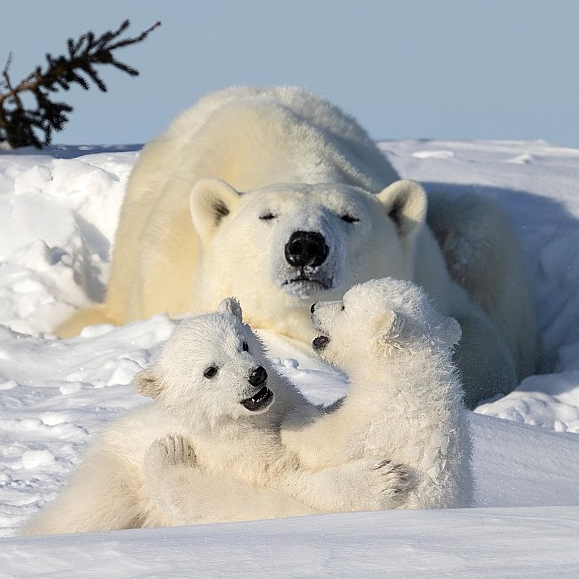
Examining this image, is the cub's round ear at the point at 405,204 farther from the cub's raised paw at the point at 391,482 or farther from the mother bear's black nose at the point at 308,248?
the cub's raised paw at the point at 391,482

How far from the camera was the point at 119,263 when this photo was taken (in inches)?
322

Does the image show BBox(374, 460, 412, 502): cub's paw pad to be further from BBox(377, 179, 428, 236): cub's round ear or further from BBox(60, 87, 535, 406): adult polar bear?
BBox(377, 179, 428, 236): cub's round ear

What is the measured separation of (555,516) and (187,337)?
4.20ft

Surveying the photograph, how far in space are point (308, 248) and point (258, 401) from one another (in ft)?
8.08

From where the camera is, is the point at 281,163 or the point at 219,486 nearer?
the point at 219,486

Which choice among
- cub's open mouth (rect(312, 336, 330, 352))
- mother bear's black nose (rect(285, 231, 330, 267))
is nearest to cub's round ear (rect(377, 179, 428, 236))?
mother bear's black nose (rect(285, 231, 330, 267))

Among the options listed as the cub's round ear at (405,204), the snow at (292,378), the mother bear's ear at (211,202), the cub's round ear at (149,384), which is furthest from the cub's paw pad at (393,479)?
the cub's round ear at (405,204)

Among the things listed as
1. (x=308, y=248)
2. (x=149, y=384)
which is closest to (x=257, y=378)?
(x=149, y=384)

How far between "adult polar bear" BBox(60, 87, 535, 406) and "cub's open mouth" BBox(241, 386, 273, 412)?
242cm

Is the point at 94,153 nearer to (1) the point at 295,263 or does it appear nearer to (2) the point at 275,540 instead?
(1) the point at 295,263

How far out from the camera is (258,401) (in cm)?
356

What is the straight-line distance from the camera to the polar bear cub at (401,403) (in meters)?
3.46

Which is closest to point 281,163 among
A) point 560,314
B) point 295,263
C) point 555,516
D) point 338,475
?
point 295,263

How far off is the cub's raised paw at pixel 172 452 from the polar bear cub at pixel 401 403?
285mm
